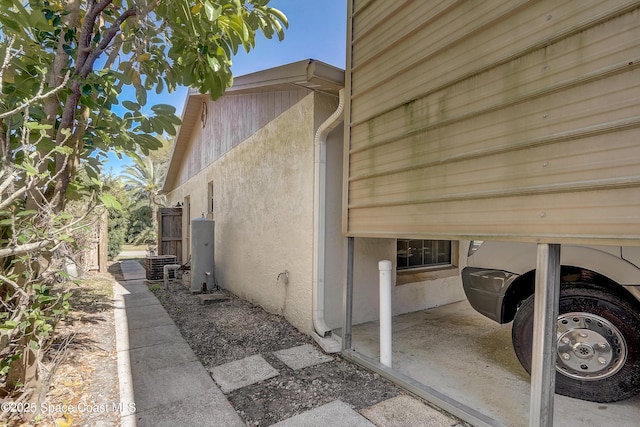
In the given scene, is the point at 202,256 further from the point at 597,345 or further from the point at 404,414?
the point at 597,345

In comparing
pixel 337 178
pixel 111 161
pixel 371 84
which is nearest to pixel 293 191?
pixel 337 178

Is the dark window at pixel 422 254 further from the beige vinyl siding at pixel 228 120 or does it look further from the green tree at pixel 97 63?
the green tree at pixel 97 63

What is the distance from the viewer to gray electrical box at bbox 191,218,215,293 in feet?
24.3

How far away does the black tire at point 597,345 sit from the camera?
95.9 inches

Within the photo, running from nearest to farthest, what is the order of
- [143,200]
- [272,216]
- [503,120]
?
[503,120], [272,216], [143,200]

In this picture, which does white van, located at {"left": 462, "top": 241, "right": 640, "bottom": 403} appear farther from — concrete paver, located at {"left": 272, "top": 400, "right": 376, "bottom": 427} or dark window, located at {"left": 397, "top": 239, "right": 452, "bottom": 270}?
dark window, located at {"left": 397, "top": 239, "right": 452, "bottom": 270}

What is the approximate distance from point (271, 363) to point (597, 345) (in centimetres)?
296

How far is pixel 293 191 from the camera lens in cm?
493

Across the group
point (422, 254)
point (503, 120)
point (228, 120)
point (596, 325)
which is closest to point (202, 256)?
point (228, 120)

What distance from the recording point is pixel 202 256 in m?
7.51

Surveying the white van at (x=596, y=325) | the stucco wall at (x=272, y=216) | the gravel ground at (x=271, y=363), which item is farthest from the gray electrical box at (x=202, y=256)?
the white van at (x=596, y=325)

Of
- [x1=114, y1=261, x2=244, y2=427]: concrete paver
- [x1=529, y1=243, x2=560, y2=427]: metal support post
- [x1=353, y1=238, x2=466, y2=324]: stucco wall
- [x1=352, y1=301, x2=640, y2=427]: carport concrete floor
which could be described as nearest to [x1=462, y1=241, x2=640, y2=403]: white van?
[x1=352, y1=301, x2=640, y2=427]: carport concrete floor

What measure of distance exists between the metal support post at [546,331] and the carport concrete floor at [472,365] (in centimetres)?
53

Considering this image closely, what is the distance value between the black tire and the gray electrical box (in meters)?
6.65
